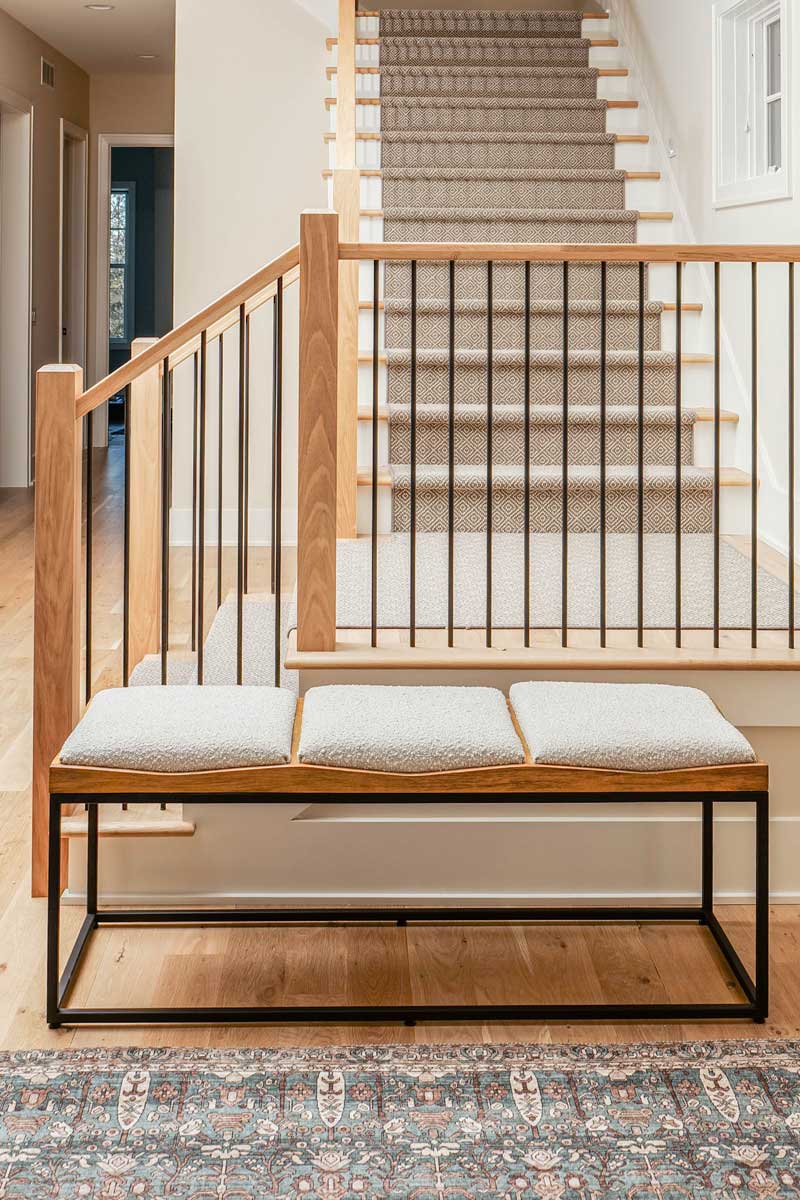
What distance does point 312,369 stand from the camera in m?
2.73

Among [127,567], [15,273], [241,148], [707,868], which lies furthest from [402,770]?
[15,273]

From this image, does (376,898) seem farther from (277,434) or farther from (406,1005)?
(277,434)

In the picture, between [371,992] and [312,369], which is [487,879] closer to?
[371,992]

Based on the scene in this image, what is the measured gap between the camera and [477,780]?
229 centimetres

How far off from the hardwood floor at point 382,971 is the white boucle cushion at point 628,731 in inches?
19.0

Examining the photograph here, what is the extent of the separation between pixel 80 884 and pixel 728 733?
1407 millimetres

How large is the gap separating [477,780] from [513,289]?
3.20 meters

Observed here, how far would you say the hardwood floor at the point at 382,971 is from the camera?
2.30 meters

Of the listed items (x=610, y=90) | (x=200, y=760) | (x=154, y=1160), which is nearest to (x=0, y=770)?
(x=200, y=760)

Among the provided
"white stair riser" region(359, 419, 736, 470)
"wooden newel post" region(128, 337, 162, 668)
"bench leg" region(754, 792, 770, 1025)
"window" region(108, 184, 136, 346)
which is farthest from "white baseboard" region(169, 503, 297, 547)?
"window" region(108, 184, 136, 346)

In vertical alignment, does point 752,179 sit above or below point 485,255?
above

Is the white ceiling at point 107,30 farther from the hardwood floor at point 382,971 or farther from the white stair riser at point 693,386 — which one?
the hardwood floor at point 382,971

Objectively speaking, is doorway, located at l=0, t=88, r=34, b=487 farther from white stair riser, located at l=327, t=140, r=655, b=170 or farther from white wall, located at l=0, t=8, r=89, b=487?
white stair riser, located at l=327, t=140, r=655, b=170

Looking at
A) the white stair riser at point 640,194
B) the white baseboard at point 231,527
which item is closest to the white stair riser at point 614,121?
the white stair riser at point 640,194
